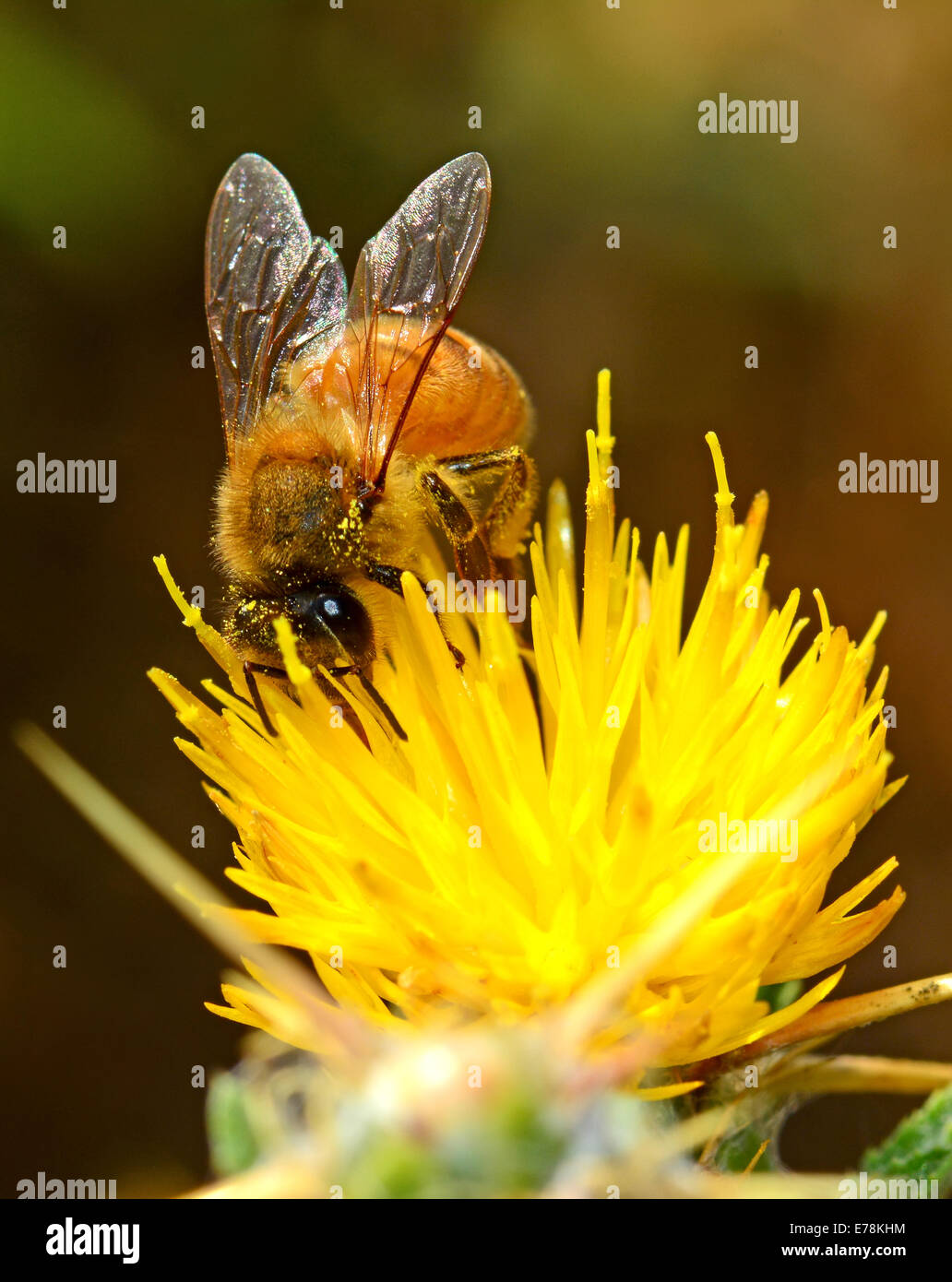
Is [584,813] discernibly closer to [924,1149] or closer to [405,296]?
[924,1149]

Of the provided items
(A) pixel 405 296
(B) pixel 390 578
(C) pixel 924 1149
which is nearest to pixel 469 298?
(A) pixel 405 296

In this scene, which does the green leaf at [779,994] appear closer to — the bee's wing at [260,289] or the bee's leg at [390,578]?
the bee's leg at [390,578]

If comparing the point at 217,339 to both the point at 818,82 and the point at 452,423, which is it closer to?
the point at 452,423

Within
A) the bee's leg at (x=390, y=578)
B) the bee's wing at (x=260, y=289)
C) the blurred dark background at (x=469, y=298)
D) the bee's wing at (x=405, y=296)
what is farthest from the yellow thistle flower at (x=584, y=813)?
the blurred dark background at (x=469, y=298)

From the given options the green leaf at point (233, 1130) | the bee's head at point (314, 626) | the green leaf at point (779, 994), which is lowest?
the green leaf at point (233, 1130)

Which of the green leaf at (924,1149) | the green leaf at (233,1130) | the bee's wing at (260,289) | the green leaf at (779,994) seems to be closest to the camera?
the green leaf at (233,1130)

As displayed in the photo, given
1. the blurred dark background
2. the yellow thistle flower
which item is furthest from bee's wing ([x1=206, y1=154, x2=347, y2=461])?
the blurred dark background
